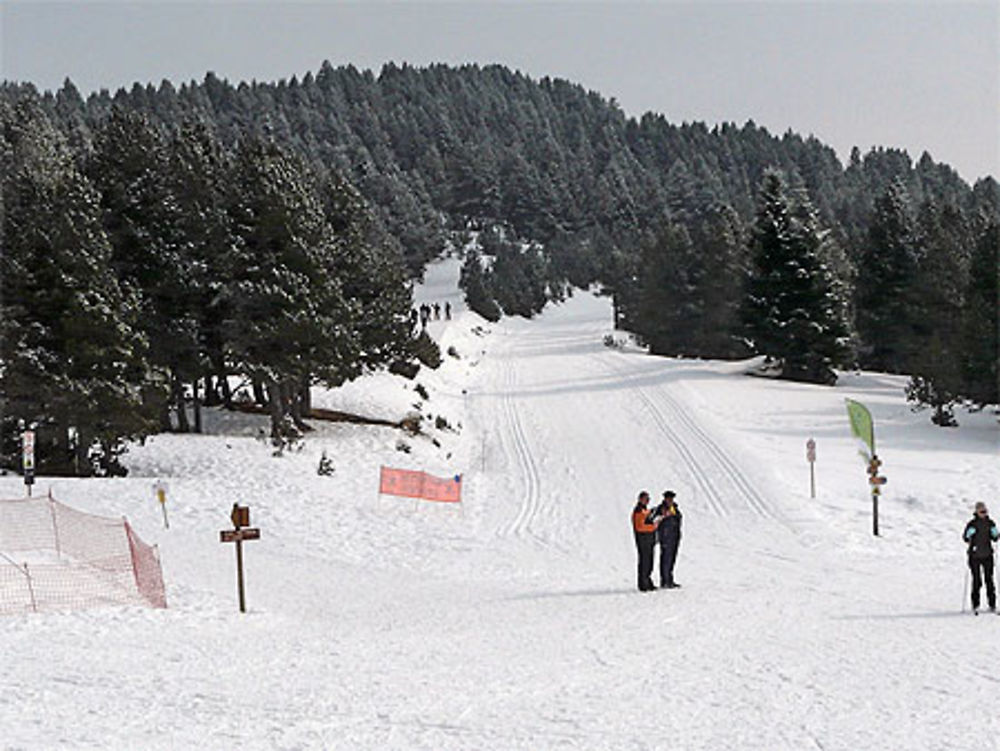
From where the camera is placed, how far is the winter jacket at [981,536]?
15203 mm

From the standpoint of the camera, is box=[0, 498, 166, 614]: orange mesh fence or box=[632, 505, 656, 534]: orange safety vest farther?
box=[632, 505, 656, 534]: orange safety vest

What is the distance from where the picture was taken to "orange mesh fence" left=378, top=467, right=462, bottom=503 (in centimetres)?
2686

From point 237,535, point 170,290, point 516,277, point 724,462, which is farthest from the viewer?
point 516,277

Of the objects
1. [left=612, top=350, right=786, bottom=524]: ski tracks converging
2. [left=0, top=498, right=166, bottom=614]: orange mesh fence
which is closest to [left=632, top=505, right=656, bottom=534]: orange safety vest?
[left=0, top=498, right=166, bottom=614]: orange mesh fence

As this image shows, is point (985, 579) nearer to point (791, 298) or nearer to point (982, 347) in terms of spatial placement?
point (982, 347)

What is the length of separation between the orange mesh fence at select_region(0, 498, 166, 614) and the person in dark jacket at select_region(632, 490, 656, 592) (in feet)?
26.4

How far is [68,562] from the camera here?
17.0m

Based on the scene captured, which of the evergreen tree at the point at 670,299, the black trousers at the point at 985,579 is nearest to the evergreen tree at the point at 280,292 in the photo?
the black trousers at the point at 985,579

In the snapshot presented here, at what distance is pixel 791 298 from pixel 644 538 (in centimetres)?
3627

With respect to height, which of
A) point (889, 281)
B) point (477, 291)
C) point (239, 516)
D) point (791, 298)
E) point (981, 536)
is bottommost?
point (981, 536)

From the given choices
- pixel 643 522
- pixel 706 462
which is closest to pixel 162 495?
pixel 643 522

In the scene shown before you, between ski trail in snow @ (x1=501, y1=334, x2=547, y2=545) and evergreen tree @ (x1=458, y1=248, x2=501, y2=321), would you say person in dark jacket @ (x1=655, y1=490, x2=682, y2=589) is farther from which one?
evergreen tree @ (x1=458, y1=248, x2=501, y2=321)

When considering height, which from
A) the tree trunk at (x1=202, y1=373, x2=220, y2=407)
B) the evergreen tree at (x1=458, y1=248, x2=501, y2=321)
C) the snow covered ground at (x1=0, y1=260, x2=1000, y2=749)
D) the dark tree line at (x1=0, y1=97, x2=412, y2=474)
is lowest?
the snow covered ground at (x1=0, y1=260, x2=1000, y2=749)

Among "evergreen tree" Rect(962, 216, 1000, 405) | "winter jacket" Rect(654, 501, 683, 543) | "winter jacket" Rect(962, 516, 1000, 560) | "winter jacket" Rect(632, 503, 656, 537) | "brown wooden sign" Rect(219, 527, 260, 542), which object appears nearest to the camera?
"winter jacket" Rect(962, 516, 1000, 560)
